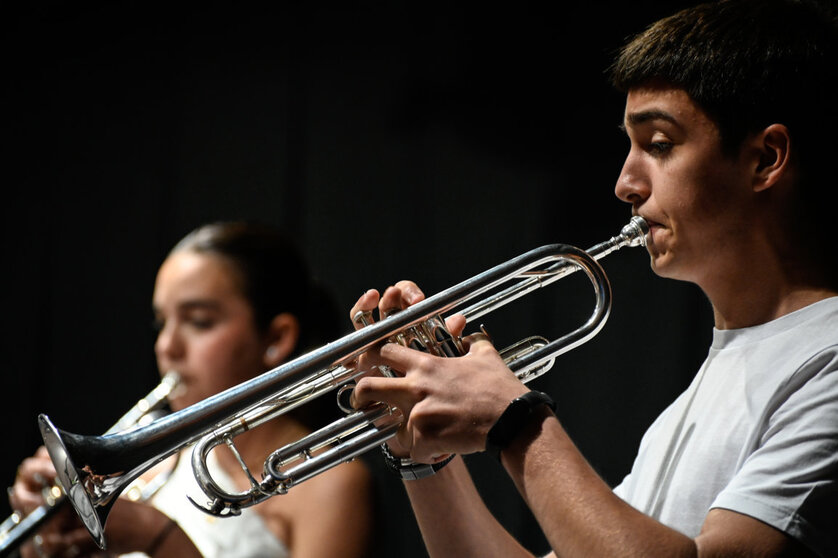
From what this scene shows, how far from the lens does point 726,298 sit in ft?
4.12

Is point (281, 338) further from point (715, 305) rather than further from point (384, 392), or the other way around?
point (715, 305)

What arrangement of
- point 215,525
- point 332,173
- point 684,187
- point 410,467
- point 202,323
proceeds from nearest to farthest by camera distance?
1. point 684,187
2. point 410,467
3. point 215,525
4. point 202,323
5. point 332,173

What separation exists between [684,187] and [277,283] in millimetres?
1118

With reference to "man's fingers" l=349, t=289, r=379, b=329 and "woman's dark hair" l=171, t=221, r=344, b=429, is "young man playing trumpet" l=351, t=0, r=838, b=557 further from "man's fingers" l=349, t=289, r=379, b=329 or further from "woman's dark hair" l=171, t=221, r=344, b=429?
"woman's dark hair" l=171, t=221, r=344, b=429

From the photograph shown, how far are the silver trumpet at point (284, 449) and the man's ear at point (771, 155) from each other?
0.57 ft

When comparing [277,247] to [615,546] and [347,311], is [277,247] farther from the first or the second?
[615,546]

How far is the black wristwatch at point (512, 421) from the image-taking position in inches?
40.8

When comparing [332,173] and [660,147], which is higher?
[332,173]

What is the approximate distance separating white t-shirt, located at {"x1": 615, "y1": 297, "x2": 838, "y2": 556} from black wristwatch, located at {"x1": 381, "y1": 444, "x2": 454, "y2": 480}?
0.97ft

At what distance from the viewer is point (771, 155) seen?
47.8 inches

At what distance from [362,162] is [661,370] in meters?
1.00

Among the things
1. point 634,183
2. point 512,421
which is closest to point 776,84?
point 634,183

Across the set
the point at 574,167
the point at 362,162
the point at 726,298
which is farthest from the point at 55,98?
the point at 726,298

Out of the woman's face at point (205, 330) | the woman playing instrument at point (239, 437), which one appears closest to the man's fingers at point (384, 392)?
the woman playing instrument at point (239, 437)
